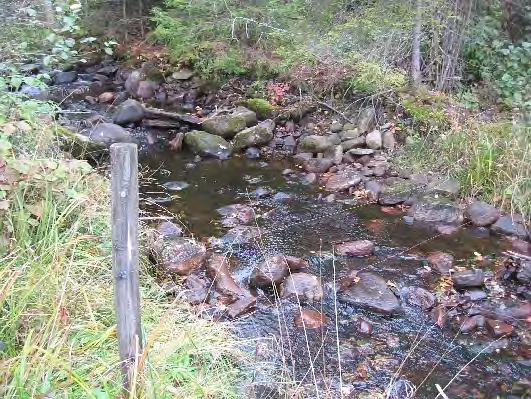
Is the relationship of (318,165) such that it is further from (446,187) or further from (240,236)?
(240,236)

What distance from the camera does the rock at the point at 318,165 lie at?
6.93 meters

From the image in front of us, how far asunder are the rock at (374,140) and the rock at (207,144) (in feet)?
6.35

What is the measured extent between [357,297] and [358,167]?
116 inches

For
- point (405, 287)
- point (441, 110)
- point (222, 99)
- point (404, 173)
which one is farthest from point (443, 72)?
point (405, 287)

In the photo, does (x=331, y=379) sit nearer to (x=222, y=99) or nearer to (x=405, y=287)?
(x=405, y=287)

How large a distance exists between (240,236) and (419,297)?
1744 millimetres

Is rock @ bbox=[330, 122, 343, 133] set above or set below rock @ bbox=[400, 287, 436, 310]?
above

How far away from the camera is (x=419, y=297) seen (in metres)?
4.26

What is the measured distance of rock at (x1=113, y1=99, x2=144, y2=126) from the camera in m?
8.15

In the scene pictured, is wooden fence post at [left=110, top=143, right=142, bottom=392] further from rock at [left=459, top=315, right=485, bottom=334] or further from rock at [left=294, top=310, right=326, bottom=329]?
rock at [left=459, top=315, right=485, bottom=334]

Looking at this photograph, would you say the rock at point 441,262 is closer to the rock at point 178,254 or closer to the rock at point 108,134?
the rock at point 178,254

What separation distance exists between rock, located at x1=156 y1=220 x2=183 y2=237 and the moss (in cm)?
367

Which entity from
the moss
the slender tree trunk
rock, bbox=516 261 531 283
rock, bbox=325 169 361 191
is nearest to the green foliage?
the slender tree trunk

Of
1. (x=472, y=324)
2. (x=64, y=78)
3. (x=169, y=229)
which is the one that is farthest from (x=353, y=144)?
(x=64, y=78)
